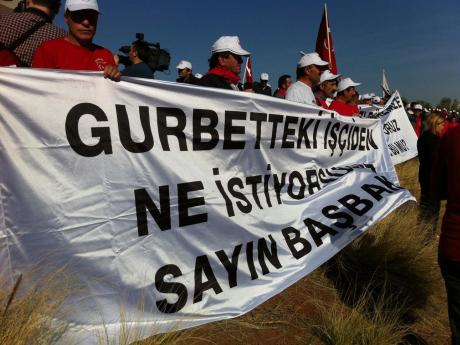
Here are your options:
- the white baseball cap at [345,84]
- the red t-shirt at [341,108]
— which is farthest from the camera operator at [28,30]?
the white baseball cap at [345,84]

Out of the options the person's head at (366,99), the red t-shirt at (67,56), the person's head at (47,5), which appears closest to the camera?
the red t-shirt at (67,56)

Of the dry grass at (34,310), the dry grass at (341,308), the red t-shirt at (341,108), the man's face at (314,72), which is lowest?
the dry grass at (341,308)

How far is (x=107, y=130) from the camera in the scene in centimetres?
243

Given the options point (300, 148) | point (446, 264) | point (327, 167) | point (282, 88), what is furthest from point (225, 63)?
point (282, 88)

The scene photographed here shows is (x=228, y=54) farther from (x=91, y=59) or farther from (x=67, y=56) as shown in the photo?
(x=67, y=56)

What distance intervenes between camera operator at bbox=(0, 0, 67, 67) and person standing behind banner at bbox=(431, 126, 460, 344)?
2.74 metres

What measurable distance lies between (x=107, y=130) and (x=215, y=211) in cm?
95

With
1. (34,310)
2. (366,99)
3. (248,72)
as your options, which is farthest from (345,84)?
(366,99)

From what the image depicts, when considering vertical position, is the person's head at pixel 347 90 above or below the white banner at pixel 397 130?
above

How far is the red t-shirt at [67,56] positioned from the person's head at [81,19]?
0.06 metres

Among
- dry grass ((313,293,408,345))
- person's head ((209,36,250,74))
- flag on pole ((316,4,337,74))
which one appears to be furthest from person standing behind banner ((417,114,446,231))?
person's head ((209,36,250,74))

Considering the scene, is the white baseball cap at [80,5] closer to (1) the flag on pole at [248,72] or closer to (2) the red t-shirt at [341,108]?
(2) the red t-shirt at [341,108]

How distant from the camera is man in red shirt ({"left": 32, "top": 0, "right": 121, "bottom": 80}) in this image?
269 centimetres

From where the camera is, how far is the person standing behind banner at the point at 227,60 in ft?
12.6
